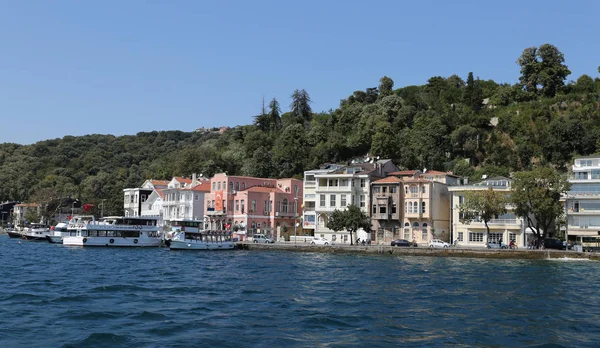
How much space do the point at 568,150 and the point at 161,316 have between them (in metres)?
72.5

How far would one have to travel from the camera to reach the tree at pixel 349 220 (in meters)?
72.6

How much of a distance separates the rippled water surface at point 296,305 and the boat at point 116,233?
89.3ft

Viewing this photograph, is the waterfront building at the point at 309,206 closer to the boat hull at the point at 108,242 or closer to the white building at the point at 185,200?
the white building at the point at 185,200

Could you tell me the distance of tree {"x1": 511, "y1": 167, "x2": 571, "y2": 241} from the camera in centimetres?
6144

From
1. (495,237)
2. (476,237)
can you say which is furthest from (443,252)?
(476,237)

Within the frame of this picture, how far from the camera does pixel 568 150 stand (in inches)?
3354

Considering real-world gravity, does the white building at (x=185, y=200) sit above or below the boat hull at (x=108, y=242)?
above

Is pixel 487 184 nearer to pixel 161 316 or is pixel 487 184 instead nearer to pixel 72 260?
pixel 72 260

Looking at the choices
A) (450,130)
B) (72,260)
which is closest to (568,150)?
(450,130)

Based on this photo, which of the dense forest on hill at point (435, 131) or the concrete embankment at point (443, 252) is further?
the dense forest on hill at point (435, 131)

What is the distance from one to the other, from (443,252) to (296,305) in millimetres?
36065

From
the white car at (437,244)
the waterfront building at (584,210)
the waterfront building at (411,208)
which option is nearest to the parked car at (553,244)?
the waterfront building at (584,210)

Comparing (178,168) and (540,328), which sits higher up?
(178,168)

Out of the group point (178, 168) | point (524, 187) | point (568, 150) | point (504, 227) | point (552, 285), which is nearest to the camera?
point (552, 285)
